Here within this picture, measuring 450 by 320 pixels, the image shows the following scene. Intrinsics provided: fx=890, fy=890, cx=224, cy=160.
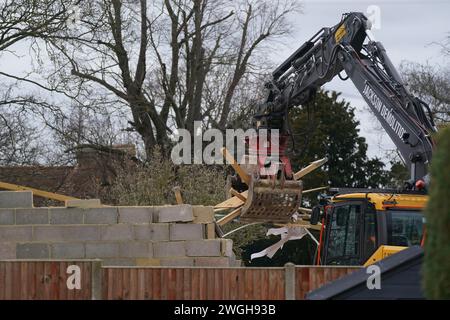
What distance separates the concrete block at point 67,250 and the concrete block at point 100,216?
0.40 m

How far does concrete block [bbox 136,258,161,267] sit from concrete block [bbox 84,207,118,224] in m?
0.70

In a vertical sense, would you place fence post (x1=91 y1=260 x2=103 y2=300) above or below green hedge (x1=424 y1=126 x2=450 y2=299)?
below

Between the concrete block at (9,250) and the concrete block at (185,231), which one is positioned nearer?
the concrete block at (9,250)

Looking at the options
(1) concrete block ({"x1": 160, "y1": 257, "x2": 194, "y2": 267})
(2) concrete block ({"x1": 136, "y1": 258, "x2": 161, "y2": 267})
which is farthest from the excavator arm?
(2) concrete block ({"x1": 136, "y1": 258, "x2": 161, "y2": 267})

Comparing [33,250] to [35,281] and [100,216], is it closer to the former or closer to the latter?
[100,216]

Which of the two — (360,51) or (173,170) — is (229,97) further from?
(360,51)

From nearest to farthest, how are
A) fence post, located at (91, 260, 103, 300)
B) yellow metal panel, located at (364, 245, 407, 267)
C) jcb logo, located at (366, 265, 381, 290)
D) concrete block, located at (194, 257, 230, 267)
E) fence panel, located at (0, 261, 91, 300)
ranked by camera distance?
jcb logo, located at (366, 265, 381, 290) < fence post, located at (91, 260, 103, 300) < fence panel, located at (0, 261, 91, 300) < yellow metal panel, located at (364, 245, 407, 267) < concrete block, located at (194, 257, 230, 267)

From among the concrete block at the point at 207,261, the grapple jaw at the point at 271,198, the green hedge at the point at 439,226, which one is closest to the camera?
the green hedge at the point at 439,226

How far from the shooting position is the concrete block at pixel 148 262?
43.5 feet

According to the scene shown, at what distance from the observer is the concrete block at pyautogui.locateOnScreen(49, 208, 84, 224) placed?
13.2 m

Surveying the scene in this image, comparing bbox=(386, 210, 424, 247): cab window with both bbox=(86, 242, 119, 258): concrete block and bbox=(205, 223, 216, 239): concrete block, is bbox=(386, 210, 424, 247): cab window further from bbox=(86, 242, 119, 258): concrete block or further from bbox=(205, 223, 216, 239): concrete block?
bbox=(86, 242, 119, 258): concrete block

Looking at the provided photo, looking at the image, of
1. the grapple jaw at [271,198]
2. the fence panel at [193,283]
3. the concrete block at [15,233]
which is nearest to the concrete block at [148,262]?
the fence panel at [193,283]

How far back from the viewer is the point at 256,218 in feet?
51.4

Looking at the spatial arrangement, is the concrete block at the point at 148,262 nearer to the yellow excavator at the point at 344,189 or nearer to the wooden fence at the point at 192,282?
the wooden fence at the point at 192,282
